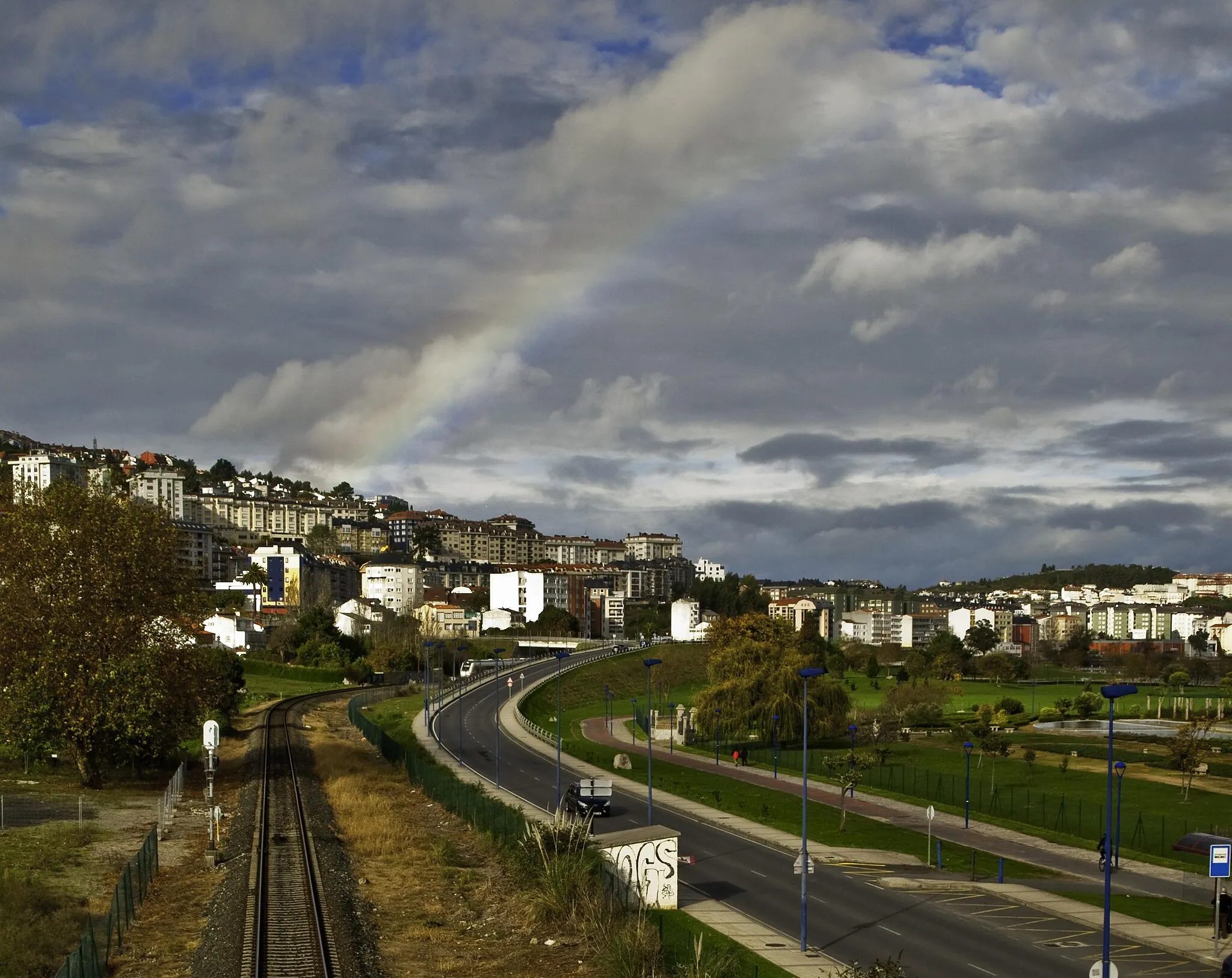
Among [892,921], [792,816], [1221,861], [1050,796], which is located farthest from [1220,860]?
[1050,796]

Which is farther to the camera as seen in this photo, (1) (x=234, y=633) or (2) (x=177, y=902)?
(1) (x=234, y=633)

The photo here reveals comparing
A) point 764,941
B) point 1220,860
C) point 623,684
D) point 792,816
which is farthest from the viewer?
point 623,684

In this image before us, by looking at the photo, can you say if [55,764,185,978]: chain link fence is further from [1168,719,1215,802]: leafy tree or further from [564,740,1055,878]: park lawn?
[1168,719,1215,802]: leafy tree

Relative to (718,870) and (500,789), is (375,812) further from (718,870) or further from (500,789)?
(718,870)

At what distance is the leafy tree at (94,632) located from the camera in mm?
57750

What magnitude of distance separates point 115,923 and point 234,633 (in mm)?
149568

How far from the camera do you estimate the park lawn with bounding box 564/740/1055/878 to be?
51.1 meters

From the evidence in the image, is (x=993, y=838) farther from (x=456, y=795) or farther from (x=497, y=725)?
(x=497, y=725)

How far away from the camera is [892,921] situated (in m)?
38.9

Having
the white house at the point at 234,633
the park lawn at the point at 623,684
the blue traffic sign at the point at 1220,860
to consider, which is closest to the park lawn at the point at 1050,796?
the blue traffic sign at the point at 1220,860

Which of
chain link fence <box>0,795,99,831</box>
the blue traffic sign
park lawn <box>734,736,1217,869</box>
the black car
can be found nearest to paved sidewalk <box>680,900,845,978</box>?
the blue traffic sign

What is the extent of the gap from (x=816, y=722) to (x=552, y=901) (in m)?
61.4

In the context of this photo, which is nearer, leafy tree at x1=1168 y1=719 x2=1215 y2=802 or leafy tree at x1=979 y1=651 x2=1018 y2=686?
leafy tree at x1=1168 y1=719 x2=1215 y2=802

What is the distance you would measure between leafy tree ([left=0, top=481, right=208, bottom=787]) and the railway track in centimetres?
697
